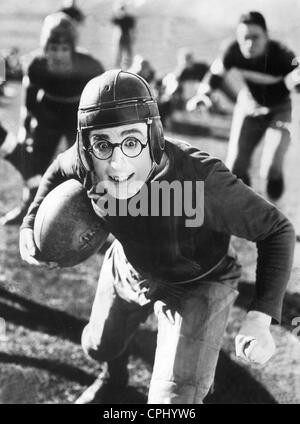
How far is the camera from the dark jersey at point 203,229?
2035 millimetres

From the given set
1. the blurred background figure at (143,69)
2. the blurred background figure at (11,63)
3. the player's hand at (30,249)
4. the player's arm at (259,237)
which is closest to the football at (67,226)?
the player's hand at (30,249)

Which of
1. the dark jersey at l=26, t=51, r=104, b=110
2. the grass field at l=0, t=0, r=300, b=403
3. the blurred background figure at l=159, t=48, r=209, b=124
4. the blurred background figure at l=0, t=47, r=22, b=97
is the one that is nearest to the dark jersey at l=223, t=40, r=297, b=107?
the grass field at l=0, t=0, r=300, b=403

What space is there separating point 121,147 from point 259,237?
60cm

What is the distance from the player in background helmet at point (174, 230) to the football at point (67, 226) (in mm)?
57

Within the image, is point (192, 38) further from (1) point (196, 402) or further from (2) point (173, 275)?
(1) point (196, 402)

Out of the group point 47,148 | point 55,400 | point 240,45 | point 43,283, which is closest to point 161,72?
point 240,45

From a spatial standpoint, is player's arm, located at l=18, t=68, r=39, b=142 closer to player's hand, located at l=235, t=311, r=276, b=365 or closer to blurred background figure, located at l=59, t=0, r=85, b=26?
blurred background figure, located at l=59, t=0, r=85, b=26

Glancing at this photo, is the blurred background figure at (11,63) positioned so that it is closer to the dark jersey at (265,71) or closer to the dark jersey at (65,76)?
the dark jersey at (65,76)

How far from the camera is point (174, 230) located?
218 cm

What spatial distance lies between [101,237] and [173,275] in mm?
355

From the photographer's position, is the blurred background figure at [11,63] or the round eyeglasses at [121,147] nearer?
the round eyeglasses at [121,147]

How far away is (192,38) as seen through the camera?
12.2ft

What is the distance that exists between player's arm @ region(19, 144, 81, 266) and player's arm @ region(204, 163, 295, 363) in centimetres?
58

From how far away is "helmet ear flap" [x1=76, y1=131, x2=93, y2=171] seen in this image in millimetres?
2082
